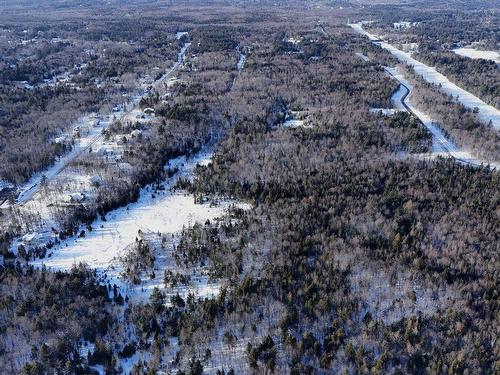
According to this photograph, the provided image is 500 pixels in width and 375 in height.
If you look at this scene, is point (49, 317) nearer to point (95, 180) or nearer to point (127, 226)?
point (127, 226)

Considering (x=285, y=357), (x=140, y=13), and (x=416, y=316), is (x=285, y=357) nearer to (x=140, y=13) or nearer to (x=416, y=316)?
(x=416, y=316)

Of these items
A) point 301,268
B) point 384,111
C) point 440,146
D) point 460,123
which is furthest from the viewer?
point 384,111

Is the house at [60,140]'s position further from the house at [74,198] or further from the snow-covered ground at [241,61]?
the snow-covered ground at [241,61]

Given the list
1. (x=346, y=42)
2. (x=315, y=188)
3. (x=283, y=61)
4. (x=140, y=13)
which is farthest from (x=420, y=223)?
(x=140, y=13)

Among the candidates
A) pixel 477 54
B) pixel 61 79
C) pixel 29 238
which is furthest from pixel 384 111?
pixel 477 54

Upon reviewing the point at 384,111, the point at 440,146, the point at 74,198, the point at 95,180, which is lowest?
the point at 74,198

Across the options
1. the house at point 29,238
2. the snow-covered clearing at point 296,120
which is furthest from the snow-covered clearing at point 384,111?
the house at point 29,238

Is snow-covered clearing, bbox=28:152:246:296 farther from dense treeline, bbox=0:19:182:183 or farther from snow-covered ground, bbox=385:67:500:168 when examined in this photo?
snow-covered ground, bbox=385:67:500:168
